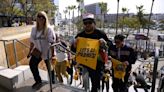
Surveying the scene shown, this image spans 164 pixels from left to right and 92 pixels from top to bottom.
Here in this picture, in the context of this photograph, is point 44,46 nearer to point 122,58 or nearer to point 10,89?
point 10,89

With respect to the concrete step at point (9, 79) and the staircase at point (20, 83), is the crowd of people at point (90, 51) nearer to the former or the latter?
the staircase at point (20, 83)

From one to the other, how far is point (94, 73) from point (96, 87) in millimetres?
310

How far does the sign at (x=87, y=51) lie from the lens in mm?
4223

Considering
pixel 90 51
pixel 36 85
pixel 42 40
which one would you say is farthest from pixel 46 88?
pixel 90 51

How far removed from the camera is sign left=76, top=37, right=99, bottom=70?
422cm

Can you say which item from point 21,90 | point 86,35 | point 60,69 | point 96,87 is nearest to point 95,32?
point 86,35

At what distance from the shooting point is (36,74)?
4953mm

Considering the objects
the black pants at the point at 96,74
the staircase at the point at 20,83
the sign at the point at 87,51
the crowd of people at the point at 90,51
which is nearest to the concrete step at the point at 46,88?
the staircase at the point at 20,83

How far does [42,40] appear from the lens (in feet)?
15.4

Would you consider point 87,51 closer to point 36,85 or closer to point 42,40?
point 42,40

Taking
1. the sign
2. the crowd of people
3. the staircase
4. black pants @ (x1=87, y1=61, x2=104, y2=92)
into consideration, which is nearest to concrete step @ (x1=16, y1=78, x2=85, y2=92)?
the staircase

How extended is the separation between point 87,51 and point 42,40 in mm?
996

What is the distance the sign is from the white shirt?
61cm

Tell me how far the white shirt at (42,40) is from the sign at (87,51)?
0.61 metres
